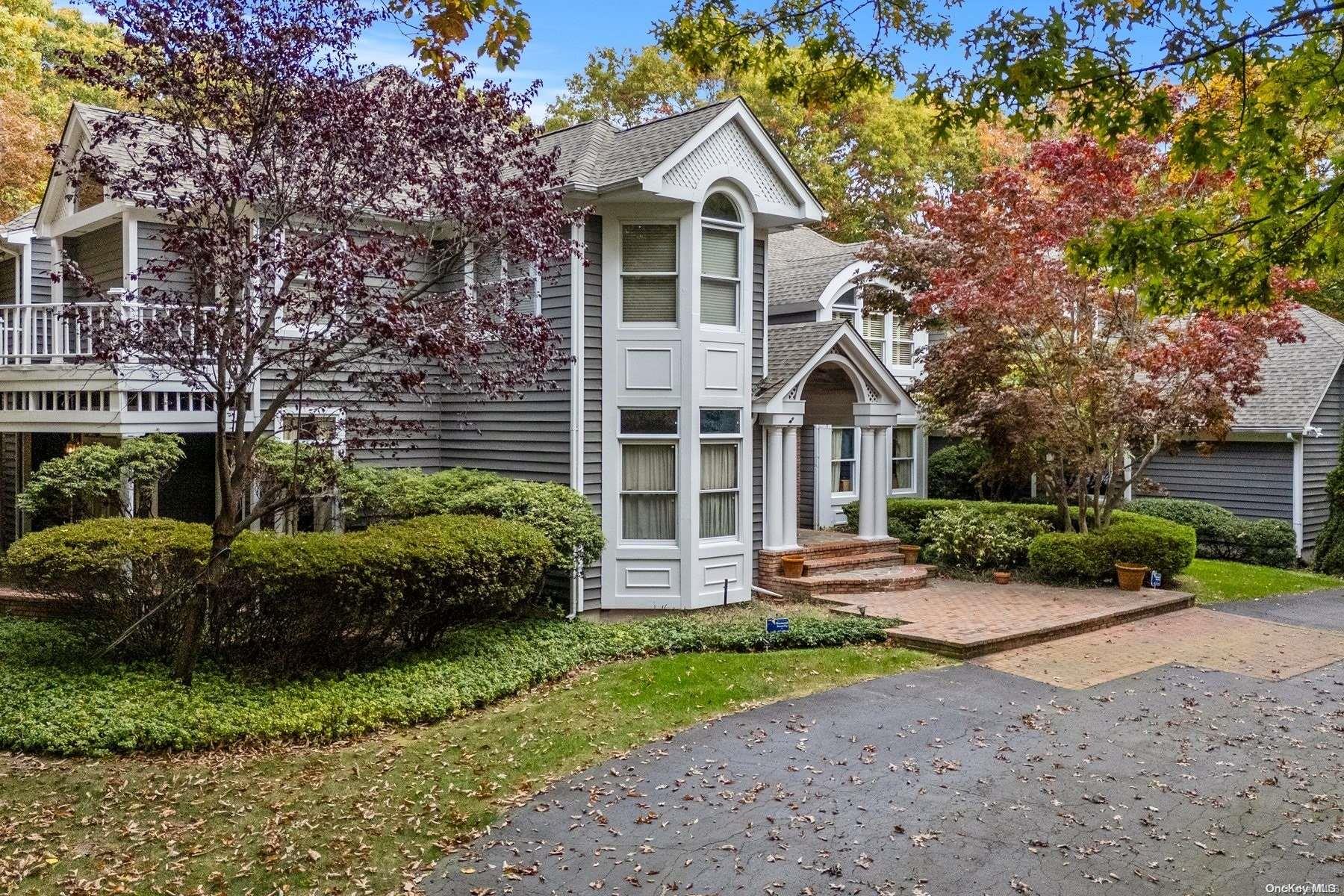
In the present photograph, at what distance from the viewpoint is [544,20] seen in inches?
309

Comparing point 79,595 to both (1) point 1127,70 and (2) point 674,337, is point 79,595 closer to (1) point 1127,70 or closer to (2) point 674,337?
(2) point 674,337

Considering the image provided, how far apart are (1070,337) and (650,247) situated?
7344 mm

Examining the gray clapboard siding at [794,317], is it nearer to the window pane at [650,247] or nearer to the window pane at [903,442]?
the window pane at [903,442]

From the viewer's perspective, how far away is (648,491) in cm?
1308

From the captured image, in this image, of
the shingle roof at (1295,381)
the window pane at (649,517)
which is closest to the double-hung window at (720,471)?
the window pane at (649,517)

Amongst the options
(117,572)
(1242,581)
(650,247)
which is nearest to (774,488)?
(650,247)

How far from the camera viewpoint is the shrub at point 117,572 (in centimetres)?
854

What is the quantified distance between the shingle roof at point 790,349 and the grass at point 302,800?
6.10 m

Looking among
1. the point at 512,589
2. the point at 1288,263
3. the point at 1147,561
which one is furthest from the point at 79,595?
the point at 1147,561

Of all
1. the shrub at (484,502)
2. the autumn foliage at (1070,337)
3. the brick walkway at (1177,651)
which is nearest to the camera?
the brick walkway at (1177,651)

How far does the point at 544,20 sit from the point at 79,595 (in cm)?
639

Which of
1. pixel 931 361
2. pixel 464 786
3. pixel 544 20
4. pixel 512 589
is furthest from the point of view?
pixel 931 361

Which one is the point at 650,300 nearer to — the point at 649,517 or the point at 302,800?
the point at 649,517

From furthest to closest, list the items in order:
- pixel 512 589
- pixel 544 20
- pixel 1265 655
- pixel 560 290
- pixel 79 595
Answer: pixel 560 290 < pixel 1265 655 < pixel 512 589 < pixel 79 595 < pixel 544 20
